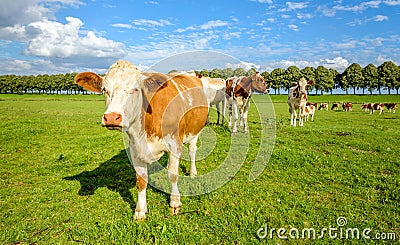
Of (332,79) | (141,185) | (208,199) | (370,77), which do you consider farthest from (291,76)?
(141,185)

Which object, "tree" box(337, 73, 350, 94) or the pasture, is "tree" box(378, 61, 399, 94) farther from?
the pasture

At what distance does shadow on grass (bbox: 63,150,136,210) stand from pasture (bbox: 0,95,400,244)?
1.1 inches

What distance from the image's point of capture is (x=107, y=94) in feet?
12.8

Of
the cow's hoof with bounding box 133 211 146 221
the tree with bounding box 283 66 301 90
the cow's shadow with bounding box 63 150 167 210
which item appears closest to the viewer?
the cow's hoof with bounding box 133 211 146 221

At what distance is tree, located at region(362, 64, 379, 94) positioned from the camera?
8056 centimetres

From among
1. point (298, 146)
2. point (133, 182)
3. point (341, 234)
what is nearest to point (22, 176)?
point (133, 182)

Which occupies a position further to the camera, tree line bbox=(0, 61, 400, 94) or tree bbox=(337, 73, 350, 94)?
tree bbox=(337, 73, 350, 94)

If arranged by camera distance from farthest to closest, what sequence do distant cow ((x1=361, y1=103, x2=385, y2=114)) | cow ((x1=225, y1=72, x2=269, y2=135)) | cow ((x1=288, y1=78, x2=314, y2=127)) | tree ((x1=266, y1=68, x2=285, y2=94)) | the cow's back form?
1. tree ((x1=266, y1=68, x2=285, y2=94))
2. distant cow ((x1=361, y1=103, x2=385, y2=114))
3. cow ((x1=288, y1=78, x2=314, y2=127))
4. cow ((x1=225, y1=72, x2=269, y2=135))
5. the cow's back

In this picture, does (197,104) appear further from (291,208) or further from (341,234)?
(341,234)

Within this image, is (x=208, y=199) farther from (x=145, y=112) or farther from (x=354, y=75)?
(x=354, y=75)

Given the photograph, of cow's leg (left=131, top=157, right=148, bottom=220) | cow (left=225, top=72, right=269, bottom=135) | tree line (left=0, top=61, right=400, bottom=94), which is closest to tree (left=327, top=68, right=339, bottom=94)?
tree line (left=0, top=61, right=400, bottom=94)

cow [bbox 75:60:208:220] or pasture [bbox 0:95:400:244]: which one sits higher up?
cow [bbox 75:60:208:220]

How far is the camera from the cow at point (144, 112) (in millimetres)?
3781

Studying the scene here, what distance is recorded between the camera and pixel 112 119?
3512mm
